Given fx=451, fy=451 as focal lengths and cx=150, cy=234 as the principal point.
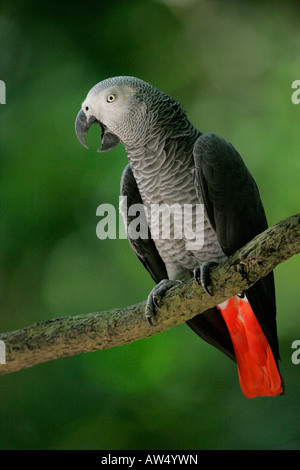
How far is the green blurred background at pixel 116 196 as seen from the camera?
5.76 feet

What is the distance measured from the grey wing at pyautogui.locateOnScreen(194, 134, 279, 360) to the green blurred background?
2.02 ft

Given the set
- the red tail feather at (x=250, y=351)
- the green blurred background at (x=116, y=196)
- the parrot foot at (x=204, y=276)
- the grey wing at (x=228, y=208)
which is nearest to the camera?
the parrot foot at (x=204, y=276)

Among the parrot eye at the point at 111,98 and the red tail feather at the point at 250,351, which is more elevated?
the parrot eye at the point at 111,98

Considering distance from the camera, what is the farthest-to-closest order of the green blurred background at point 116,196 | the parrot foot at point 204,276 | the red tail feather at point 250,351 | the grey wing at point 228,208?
the green blurred background at point 116,196, the red tail feather at point 250,351, the grey wing at point 228,208, the parrot foot at point 204,276

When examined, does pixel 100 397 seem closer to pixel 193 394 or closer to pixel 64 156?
pixel 193 394

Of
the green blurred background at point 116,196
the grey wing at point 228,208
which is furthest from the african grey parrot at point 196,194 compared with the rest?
the green blurred background at point 116,196

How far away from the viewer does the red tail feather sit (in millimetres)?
1251

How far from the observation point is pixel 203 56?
6.60 feet

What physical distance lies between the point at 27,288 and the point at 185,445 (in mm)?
877

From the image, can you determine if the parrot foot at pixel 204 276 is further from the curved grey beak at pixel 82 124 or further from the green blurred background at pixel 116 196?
the green blurred background at pixel 116 196

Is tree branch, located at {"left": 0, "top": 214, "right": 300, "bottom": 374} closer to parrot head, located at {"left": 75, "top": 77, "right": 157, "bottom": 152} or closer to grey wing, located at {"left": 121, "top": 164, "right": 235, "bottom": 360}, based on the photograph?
grey wing, located at {"left": 121, "top": 164, "right": 235, "bottom": 360}

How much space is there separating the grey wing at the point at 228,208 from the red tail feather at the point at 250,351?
0.12m

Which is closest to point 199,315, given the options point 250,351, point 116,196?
point 250,351

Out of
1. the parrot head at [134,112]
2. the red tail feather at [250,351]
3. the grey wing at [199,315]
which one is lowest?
the red tail feather at [250,351]
